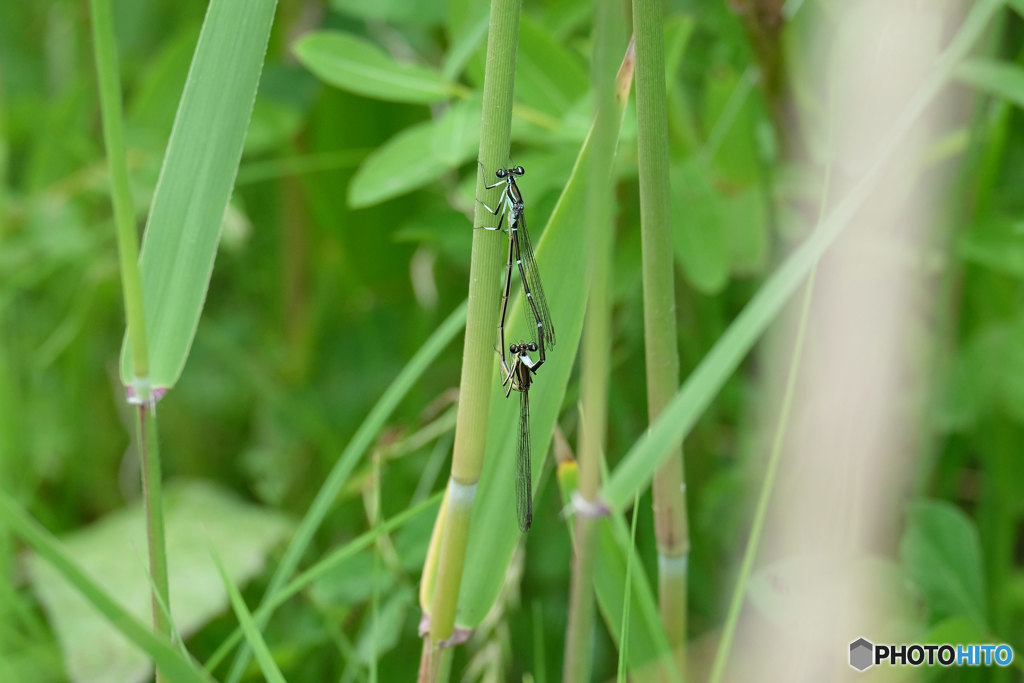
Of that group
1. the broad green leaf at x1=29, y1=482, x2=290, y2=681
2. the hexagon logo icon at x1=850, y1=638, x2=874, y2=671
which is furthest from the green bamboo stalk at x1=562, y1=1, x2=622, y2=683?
the broad green leaf at x1=29, y1=482, x2=290, y2=681

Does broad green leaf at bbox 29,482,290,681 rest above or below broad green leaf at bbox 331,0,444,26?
below

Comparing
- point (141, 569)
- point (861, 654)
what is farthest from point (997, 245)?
point (141, 569)

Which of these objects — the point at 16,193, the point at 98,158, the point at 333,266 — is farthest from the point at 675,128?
the point at 16,193

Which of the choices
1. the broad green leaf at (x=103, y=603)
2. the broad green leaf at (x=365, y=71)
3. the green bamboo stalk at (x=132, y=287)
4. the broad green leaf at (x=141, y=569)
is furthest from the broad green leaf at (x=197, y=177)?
the broad green leaf at (x=141, y=569)

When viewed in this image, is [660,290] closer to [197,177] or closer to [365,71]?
[197,177]

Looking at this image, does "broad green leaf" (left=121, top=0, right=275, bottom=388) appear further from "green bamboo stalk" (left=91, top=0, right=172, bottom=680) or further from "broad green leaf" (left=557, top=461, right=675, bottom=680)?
"broad green leaf" (left=557, top=461, right=675, bottom=680)

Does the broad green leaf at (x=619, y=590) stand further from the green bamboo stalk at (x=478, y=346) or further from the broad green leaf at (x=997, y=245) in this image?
the broad green leaf at (x=997, y=245)

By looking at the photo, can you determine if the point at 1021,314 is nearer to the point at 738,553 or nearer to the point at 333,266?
the point at 738,553
